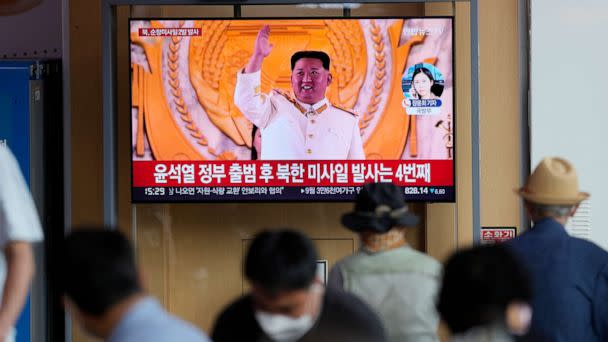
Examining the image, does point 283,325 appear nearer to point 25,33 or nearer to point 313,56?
point 313,56

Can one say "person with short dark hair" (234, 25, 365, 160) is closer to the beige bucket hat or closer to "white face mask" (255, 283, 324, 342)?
the beige bucket hat

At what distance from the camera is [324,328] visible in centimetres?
242

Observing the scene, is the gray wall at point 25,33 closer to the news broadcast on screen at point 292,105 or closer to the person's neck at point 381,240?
the news broadcast on screen at point 292,105

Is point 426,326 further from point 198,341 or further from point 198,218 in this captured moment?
point 198,218

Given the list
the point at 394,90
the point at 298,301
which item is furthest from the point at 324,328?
the point at 394,90

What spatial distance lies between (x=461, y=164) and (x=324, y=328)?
299 cm

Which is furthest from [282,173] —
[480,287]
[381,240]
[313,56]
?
[480,287]

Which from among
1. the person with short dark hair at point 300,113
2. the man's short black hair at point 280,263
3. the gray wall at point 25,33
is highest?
the gray wall at point 25,33

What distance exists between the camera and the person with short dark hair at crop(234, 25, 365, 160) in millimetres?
4949

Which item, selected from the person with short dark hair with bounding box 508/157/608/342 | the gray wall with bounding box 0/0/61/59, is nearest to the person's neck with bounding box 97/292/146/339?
the person with short dark hair with bounding box 508/157/608/342

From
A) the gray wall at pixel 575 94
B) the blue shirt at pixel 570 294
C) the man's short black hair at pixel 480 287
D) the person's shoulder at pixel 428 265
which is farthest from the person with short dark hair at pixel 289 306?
the gray wall at pixel 575 94

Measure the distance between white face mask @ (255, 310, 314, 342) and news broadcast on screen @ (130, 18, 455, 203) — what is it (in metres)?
2.58

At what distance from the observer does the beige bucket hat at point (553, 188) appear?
336 centimetres

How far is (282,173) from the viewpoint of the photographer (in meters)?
4.97
